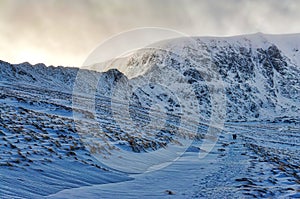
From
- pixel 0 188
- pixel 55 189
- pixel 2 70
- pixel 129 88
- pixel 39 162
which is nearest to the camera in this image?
pixel 0 188

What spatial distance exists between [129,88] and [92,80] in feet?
55.8

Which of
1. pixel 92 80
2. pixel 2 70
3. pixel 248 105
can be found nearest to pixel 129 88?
pixel 92 80

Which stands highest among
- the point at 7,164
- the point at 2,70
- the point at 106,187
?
the point at 2,70

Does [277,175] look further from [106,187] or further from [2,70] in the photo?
[2,70]

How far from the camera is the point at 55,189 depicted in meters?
8.13

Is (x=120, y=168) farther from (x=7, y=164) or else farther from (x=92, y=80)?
(x=92, y=80)

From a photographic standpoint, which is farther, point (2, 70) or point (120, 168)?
point (2, 70)

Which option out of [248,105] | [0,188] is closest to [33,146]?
[0,188]

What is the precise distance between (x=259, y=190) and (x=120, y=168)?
5.75 metres

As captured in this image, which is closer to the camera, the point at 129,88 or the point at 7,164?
the point at 7,164

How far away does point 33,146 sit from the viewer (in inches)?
461

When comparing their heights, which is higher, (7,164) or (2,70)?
(2,70)

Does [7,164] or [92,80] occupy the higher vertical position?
[92,80]

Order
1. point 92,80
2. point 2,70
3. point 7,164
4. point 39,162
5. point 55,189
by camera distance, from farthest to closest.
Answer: point 92,80
point 2,70
point 39,162
point 7,164
point 55,189
